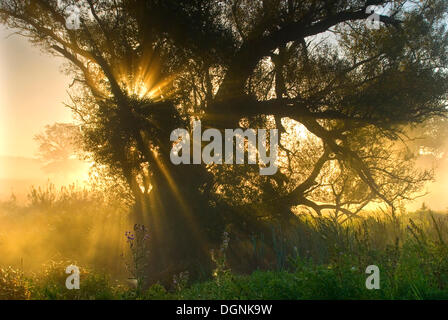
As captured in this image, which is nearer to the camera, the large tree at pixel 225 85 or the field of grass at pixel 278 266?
the field of grass at pixel 278 266

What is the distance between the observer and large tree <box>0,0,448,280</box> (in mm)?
12836

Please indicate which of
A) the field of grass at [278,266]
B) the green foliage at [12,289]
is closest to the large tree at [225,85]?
the field of grass at [278,266]

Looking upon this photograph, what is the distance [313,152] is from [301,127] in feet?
4.00

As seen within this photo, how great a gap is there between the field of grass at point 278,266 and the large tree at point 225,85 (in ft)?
6.35

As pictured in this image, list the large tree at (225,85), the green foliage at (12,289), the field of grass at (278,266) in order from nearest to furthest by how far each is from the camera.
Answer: the field of grass at (278,266) < the green foliage at (12,289) < the large tree at (225,85)

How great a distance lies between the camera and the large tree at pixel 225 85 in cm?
1284

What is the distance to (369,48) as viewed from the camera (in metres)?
14.7

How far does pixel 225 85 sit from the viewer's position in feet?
46.5

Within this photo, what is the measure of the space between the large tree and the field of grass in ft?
6.35

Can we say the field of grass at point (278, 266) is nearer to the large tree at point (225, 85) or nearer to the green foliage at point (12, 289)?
the green foliage at point (12, 289)

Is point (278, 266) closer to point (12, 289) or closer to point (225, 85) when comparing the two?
point (12, 289)
